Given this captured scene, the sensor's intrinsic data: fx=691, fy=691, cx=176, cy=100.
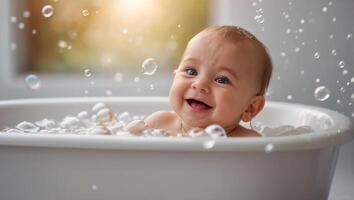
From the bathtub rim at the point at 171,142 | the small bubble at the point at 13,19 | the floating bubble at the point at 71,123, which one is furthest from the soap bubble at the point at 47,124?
the small bubble at the point at 13,19

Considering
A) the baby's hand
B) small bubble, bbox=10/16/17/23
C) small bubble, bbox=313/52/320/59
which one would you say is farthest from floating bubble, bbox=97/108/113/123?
small bubble, bbox=10/16/17/23

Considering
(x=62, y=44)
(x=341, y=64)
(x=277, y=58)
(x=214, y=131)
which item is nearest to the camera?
(x=214, y=131)

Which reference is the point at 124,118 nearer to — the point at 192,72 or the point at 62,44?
the point at 192,72

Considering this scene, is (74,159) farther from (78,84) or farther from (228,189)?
(78,84)

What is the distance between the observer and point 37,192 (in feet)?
4.53

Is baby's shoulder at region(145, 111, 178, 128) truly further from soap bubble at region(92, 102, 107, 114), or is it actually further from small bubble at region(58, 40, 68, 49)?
small bubble at region(58, 40, 68, 49)

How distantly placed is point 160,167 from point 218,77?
1.06ft

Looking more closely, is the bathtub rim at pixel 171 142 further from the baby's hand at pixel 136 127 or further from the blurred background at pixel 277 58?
the blurred background at pixel 277 58

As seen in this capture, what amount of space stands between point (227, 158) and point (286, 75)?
3.36ft

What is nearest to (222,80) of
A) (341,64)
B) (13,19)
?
(341,64)

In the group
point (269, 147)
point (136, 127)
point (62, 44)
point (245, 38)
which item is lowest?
point (62, 44)

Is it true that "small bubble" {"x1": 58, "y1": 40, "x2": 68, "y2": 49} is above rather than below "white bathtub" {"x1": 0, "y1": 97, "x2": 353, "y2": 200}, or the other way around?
below

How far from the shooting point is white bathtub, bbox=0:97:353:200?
1.28 metres

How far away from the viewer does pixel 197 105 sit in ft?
5.16
